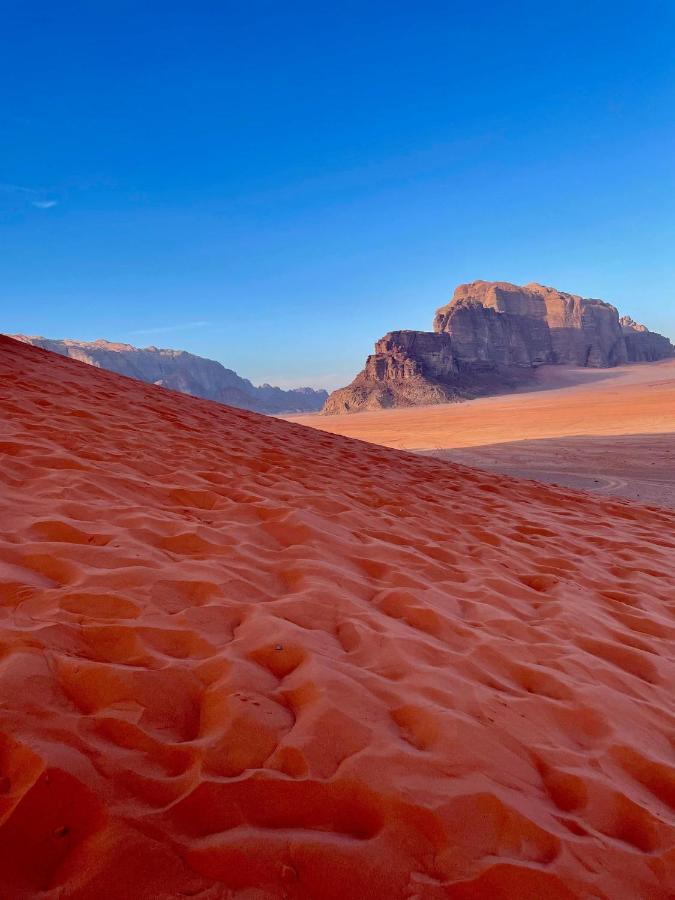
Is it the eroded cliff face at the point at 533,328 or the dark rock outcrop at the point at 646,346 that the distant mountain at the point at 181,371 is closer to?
the eroded cliff face at the point at 533,328

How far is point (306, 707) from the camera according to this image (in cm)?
198

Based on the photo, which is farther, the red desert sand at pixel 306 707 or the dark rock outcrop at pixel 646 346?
the dark rock outcrop at pixel 646 346

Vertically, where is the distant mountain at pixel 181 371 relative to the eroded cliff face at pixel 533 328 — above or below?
below

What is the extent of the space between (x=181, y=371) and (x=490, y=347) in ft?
269

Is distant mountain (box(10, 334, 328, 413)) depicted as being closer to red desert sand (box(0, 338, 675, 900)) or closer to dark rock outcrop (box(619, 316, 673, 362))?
dark rock outcrop (box(619, 316, 673, 362))

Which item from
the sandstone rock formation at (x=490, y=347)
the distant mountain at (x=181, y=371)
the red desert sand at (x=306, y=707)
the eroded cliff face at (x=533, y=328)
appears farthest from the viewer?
the distant mountain at (x=181, y=371)

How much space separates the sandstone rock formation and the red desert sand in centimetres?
7783

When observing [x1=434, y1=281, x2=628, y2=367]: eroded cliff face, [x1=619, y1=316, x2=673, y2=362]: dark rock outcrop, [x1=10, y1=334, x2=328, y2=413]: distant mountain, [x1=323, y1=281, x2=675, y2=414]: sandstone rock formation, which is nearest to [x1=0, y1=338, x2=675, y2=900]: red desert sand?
[x1=323, y1=281, x2=675, y2=414]: sandstone rock formation

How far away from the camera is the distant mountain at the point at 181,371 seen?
456 ft

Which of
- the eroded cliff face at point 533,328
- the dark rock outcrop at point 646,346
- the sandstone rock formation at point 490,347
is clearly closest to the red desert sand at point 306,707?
the sandstone rock formation at point 490,347

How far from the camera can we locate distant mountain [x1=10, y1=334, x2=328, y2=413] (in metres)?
139

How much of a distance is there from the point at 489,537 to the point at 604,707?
2.76 m

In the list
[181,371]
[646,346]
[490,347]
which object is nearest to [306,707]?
[490,347]

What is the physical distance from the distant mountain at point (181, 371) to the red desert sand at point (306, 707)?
123 m
